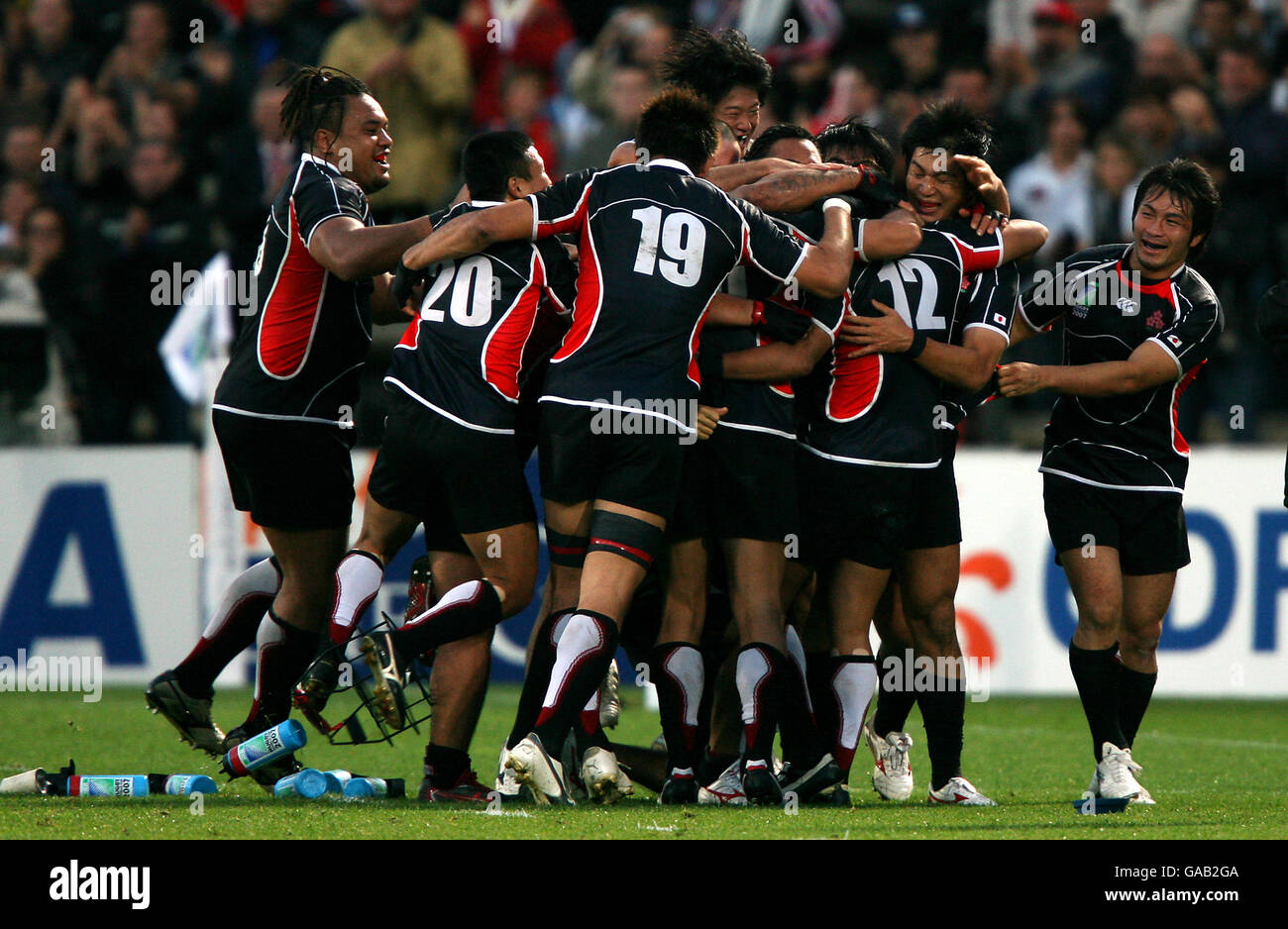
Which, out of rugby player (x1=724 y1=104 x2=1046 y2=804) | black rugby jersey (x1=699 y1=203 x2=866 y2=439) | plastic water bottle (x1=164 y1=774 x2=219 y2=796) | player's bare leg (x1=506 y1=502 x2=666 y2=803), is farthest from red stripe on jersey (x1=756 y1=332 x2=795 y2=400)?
plastic water bottle (x1=164 y1=774 x2=219 y2=796)

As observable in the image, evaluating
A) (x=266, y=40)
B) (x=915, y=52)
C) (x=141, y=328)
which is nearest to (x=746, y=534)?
(x=141, y=328)

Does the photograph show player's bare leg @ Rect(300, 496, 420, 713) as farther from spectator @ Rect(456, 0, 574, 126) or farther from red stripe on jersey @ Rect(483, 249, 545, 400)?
spectator @ Rect(456, 0, 574, 126)

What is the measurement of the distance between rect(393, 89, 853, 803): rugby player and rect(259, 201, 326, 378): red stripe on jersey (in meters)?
0.70

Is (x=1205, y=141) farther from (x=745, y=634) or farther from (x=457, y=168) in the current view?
(x=745, y=634)

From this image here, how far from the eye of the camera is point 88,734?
8438 mm

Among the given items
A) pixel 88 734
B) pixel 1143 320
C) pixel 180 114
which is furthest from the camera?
pixel 180 114

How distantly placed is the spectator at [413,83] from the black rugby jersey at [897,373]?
6454 millimetres

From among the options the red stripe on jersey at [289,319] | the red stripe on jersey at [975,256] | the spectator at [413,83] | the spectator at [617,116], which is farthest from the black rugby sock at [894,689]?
the spectator at [413,83]

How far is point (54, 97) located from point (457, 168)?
3592mm

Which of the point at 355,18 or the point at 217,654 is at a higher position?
the point at 355,18

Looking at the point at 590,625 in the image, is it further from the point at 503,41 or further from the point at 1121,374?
the point at 503,41

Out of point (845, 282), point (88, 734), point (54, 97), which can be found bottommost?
point (88, 734)
